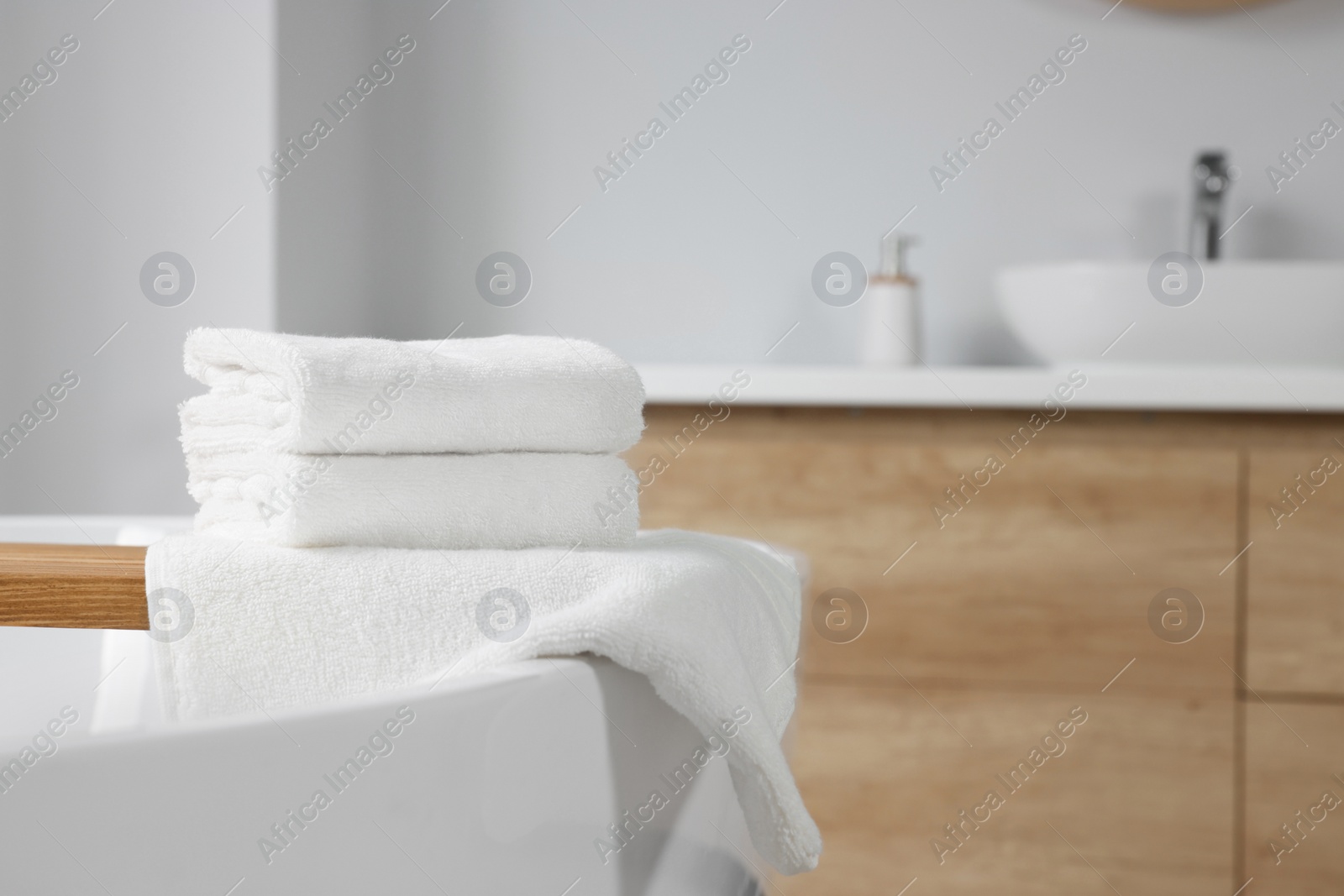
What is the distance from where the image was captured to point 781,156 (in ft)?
6.03

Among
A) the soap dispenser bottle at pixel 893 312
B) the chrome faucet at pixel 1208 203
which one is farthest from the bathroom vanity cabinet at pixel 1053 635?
the chrome faucet at pixel 1208 203

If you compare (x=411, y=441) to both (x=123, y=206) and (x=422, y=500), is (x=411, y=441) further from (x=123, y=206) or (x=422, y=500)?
(x=123, y=206)

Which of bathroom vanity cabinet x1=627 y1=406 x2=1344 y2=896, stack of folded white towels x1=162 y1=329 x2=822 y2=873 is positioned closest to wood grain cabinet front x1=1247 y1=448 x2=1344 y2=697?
bathroom vanity cabinet x1=627 y1=406 x2=1344 y2=896

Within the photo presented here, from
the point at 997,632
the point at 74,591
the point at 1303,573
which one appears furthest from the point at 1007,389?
the point at 74,591

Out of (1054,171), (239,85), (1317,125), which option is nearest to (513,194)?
(239,85)

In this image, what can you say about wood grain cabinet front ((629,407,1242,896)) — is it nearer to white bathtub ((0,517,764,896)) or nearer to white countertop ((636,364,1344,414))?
white countertop ((636,364,1344,414))

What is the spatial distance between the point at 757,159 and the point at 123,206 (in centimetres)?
98

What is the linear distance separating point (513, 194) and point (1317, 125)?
1323 millimetres

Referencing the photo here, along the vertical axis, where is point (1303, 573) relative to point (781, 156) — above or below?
below

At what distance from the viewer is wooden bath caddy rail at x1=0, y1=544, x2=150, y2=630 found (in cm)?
51

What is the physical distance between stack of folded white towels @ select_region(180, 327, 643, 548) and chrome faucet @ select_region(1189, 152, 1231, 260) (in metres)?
1.35

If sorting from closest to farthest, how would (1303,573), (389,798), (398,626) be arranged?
(389,798) → (398,626) → (1303,573)

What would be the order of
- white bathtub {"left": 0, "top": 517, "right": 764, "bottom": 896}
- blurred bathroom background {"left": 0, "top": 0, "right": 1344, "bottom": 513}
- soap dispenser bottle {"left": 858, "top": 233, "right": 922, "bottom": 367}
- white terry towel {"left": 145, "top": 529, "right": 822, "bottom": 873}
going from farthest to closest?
blurred bathroom background {"left": 0, "top": 0, "right": 1344, "bottom": 513} → soap dispenser bottle {"left": 858, "top": 233, "right": 922, "bottom": 367} → white terry towel {"left": 145, "top": 529, "right": 822, "bottom": 873} → white bathtub {"left": 0, "top": 517, "right": 764, "bottom": 896}

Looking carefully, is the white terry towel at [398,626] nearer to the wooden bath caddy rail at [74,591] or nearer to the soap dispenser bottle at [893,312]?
the wooden bath caddy rail at [74,591]
